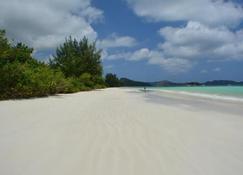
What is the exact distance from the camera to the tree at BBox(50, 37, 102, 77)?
46.4 meters

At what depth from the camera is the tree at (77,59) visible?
4644 centimetres

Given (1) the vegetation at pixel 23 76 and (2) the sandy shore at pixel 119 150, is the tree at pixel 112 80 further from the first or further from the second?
(2) the sandy shore at pixel 119 150

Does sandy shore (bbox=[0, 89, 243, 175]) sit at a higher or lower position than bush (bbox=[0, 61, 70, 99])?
lower

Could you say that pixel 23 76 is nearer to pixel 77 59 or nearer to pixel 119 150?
pixel 119 150

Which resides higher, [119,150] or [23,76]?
[23,76]

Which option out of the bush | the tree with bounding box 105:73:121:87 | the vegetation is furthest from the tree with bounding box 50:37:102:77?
the tree with bounding box 105:73:121:87

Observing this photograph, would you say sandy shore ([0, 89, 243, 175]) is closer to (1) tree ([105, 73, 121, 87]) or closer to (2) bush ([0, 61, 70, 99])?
(2) bush ([0, 61, 70, 99])

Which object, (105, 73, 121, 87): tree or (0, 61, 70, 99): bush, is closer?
(0, 61, 70, 99): bush

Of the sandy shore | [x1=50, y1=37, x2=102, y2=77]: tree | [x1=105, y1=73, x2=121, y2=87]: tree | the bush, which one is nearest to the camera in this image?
the sandy shore

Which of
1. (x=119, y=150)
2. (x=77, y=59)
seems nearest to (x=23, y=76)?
(x=119, y=150)

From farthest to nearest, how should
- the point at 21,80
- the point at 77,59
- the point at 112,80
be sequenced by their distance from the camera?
the point at 112,80
the point at 77,59
the point at 21,80

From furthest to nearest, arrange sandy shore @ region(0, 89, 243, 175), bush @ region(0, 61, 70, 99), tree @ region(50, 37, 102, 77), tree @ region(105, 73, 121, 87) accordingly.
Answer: tree @ region(105, 73, 121, 87) → tree @ region(50, 37, 102, 77) → bush @ region(0, 61, 70, 99) → sandy shore @ region(0, 89, 243, 175)

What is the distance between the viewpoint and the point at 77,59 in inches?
1875

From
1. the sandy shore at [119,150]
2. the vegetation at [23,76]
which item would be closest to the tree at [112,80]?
the vegetation at [23,76]
